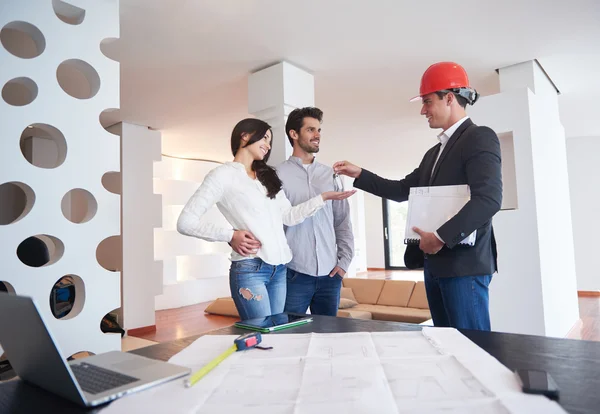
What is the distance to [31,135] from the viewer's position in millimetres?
5043

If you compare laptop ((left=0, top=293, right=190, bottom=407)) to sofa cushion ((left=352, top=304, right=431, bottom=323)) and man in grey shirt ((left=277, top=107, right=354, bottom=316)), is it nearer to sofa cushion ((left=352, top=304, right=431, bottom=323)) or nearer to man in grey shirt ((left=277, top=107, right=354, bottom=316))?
man in grey shirt ((left=277, top=107, right=354, bottom=316))

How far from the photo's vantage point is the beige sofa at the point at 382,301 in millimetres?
5120

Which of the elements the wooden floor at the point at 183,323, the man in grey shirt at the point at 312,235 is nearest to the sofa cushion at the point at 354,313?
the wooden floor at the point at 183,323

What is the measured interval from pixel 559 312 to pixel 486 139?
3.25 metres

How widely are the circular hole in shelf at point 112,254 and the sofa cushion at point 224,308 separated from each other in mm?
1713

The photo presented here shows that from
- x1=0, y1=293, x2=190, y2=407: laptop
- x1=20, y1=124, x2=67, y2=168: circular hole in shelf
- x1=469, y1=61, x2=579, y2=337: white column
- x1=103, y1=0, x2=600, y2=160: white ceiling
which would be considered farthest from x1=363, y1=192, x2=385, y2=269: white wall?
x1=0, y1=293, x2=190, y2=407: laptop

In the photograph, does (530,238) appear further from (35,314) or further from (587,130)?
(587,130)

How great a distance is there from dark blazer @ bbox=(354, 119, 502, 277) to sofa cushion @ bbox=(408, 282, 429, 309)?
4119mm

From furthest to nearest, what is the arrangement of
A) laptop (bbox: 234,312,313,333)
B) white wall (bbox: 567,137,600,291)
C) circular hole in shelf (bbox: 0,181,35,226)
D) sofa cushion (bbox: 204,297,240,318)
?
white wall (bbox: 567,137,600,291) → sofa cushion (bbox: 204,297,240,318) → circular hole in shelf (bbox: 0,181,35,226) → laptop (bbox: 234,312,313,333)

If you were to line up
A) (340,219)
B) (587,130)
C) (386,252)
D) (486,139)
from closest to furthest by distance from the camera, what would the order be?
1. (486,139)
2. (340,219)
3. (587,130)
4. (386,252)

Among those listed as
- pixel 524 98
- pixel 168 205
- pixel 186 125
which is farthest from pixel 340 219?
pixel 168 205

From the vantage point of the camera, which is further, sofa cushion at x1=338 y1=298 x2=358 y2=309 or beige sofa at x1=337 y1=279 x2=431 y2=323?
sofa cushion at x1=338 y1=298 x2=358 y2=309

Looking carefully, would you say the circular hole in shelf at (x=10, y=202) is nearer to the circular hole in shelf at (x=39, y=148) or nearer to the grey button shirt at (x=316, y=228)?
the circular hole in shelf at (x=39, y=148)

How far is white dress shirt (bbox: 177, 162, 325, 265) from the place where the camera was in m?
1.69
